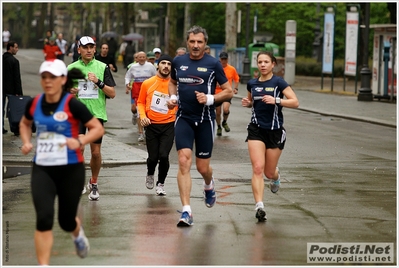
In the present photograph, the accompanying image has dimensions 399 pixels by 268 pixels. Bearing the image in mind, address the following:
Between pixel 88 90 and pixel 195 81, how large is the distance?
82.7 inches

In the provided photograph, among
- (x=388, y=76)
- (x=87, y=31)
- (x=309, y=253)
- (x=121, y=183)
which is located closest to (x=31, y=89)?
(x=388, y=76)

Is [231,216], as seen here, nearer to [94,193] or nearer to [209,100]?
[209,100]

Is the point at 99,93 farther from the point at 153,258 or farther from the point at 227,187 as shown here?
the point at 153,258

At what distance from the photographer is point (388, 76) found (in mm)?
29703

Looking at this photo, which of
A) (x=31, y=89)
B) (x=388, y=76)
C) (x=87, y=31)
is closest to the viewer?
(x=388, y=76)

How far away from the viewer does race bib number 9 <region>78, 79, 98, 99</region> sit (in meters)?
11.1

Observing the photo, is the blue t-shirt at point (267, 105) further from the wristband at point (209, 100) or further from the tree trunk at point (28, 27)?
the tree trunk at point (28, 27)

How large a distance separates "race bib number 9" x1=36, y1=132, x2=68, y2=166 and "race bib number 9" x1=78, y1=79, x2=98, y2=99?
3.95 meters

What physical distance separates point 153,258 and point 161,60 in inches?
178

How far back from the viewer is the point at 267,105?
393 inches

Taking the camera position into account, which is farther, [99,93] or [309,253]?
[99,93]

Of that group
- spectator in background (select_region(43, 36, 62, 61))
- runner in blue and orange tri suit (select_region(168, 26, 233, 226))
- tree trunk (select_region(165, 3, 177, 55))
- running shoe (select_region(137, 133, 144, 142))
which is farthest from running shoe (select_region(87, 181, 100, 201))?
tree trunk (select_region(165, 3, 177, 55))

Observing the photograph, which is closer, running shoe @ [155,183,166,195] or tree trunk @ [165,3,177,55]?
running shoe @ [155,183,166,195]

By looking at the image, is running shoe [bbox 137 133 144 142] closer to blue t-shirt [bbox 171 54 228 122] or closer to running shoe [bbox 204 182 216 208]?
running shoe [bbox 204 182 216 208]
